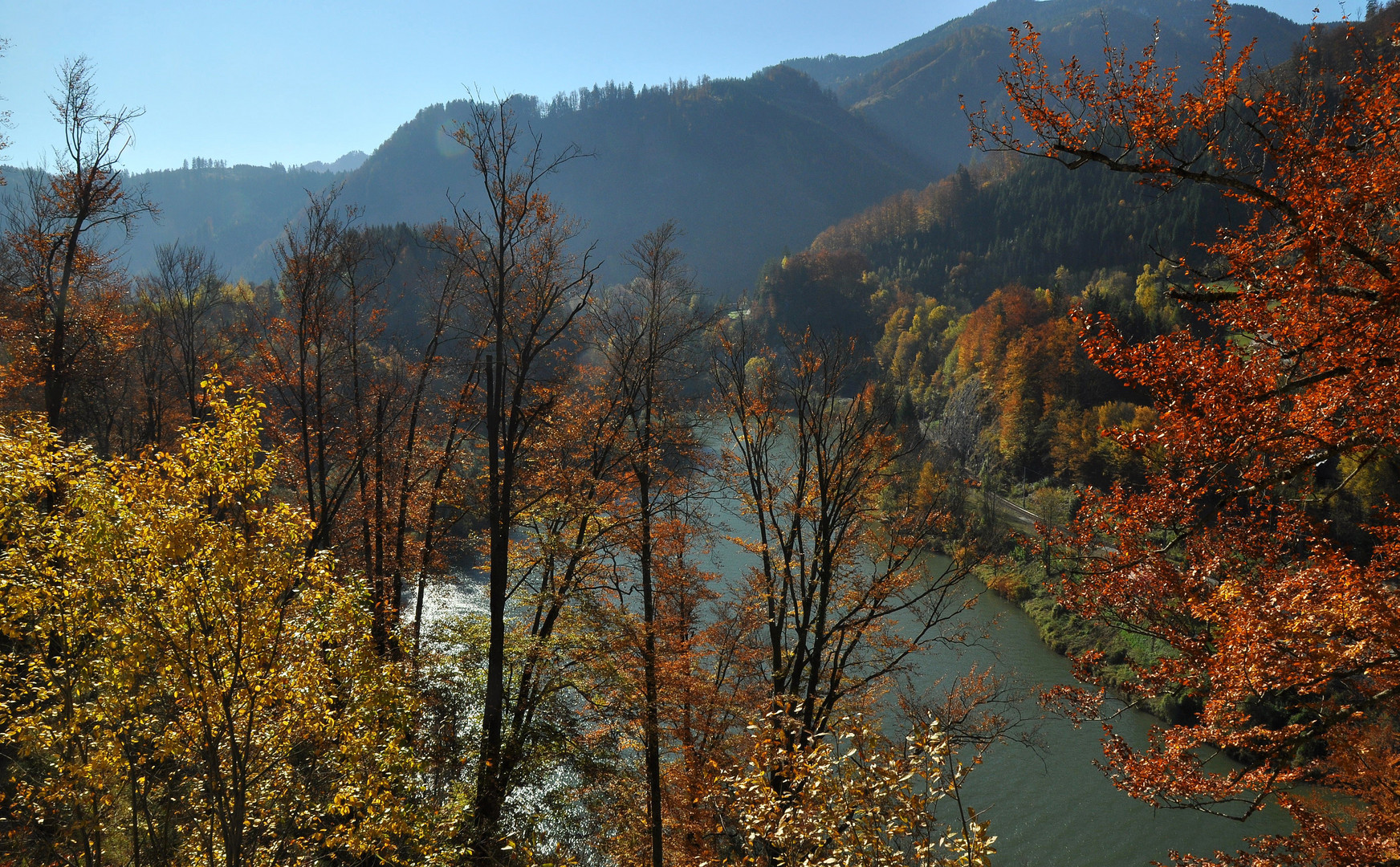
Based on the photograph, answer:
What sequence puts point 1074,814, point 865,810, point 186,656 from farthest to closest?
point 1074,814 < point 186,656 < point 865,810

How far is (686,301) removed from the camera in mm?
14906

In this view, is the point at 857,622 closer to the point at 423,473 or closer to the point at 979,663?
the point at 423,473

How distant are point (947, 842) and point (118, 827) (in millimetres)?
10675

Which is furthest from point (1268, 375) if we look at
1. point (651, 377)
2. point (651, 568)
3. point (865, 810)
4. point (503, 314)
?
point (651, 568)

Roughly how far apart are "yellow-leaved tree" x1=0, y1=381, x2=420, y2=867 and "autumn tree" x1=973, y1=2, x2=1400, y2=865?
343 inches

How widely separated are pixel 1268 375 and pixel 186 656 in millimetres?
11298

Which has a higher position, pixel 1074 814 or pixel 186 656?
pixel 186 656

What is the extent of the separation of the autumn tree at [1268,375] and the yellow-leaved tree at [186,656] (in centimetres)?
870

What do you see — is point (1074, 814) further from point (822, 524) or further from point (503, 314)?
point (503, 314)

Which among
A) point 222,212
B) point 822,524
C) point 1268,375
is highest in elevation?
point 222,212

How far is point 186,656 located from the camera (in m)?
7.06

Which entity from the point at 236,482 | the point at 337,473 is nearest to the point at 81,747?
the point at 236,482

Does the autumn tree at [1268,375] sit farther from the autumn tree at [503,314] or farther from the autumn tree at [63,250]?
the autumn tree at [63,250]

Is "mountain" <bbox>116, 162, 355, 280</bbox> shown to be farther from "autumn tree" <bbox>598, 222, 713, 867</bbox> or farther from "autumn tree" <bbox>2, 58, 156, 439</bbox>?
"autumn tree" <bbox>598, 222, 713, 867</bbox>
